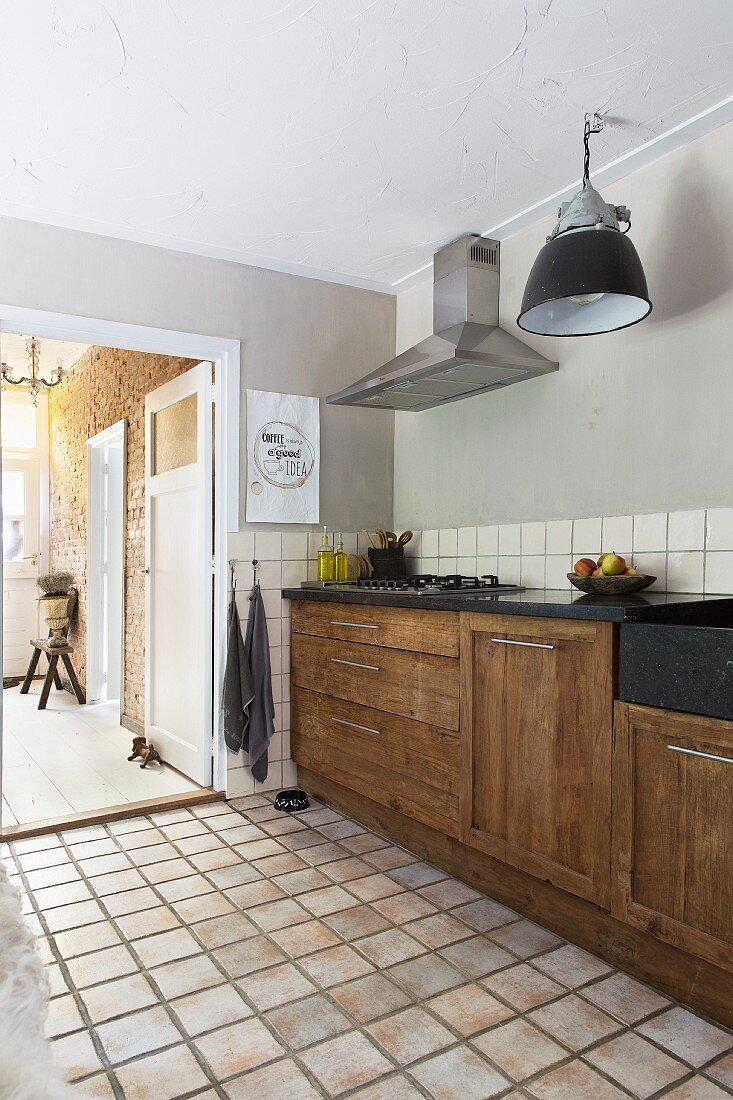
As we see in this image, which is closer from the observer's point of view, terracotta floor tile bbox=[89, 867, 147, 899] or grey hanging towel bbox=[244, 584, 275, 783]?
terracotta floor tile bbox=[89, 867, 147, 899]

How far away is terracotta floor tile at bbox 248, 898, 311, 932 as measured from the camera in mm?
2221

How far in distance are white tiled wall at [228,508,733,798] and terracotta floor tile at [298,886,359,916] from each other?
3.35ft

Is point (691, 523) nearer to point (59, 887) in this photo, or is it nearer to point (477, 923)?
point (477, 923)

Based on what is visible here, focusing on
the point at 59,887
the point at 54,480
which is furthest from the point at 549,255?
the point at 54,480

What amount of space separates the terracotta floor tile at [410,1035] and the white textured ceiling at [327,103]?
94.7 inches

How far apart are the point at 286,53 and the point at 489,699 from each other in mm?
1876

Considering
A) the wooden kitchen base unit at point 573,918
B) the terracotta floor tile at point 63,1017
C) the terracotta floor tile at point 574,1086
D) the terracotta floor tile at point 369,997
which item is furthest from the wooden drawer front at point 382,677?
the terracotta floor tile at point 63,1017

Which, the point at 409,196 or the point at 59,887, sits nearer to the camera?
the point at 59,887

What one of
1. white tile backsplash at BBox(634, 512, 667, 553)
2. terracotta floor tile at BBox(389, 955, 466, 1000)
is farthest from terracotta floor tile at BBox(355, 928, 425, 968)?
white tile backsplash at BBox(634, 512, 667, 553)

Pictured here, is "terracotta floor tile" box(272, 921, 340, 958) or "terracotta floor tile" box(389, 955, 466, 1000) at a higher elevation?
"terracotta floor tile" box(389, 955, 466, 1000)

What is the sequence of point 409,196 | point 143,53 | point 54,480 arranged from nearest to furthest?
point 143,53
point 409,196
point 54,480

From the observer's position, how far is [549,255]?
2.24 metres

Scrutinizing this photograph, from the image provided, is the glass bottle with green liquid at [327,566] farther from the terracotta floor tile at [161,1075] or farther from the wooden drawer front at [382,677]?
the terracotta floor tile at [161,1075]

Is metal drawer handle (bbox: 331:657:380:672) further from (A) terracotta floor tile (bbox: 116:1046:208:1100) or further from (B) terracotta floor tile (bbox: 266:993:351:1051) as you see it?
(A) terracotta floor tile (bbox: 116:1046:208:1100)
